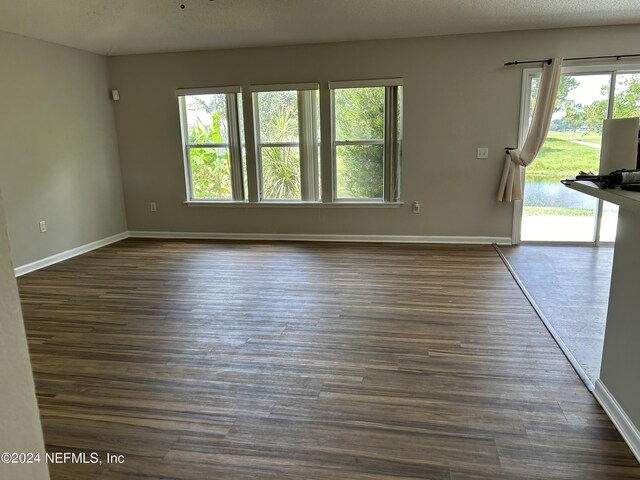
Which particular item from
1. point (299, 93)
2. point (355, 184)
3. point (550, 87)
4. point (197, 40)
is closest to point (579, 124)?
point (550, 87)

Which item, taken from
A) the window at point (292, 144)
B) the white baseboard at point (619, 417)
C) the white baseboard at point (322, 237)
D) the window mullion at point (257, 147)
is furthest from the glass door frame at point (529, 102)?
the white baseboard at point (619, 417)

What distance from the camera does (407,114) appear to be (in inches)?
205

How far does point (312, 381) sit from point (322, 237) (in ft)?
11.5

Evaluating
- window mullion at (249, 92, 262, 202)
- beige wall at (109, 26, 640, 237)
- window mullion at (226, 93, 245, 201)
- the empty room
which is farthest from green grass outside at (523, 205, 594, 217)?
window mullion at (226, 93, 245, 201)

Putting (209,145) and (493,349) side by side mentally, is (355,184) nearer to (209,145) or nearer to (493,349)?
(209,145)

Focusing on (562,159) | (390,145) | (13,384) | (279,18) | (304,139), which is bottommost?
(13,384)

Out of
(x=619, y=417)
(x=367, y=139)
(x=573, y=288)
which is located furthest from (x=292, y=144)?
(x=619, y=417)

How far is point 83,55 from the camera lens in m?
5.33

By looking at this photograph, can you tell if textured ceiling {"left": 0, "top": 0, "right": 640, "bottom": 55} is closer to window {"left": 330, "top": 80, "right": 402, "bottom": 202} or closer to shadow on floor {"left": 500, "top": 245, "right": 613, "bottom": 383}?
window {"left": 330, "top": 80, "right": 402, "bottom": 202}

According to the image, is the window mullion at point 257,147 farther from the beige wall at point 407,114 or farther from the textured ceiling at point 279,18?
the textured ceiling at point 279,18

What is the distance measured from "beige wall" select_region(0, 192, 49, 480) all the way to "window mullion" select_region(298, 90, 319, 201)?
4.97 meters

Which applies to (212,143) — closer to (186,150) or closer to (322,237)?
(186,150)

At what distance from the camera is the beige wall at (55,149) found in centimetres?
445

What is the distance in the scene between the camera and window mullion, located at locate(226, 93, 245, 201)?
5617mm
